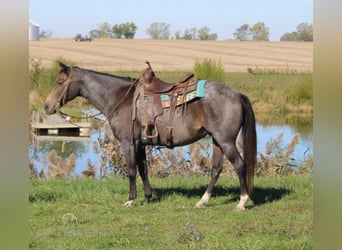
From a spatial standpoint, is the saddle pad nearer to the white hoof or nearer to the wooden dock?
the white hoof

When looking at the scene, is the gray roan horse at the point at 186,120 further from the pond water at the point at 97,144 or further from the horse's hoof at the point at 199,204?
the pond water at the point at 97,144

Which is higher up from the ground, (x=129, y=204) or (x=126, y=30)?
(x=126, y=30)

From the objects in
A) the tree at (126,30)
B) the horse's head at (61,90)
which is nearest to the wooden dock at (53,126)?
the tree at (126,30)

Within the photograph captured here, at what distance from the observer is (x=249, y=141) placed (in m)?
6.50

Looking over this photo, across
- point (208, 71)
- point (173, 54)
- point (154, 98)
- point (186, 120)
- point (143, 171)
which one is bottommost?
point (143, 171)

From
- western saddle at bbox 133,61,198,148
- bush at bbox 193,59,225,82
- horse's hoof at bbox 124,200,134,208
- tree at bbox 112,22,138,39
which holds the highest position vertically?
tree at bbox 112,22,138,39

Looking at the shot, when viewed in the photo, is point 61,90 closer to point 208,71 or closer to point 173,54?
point 208,71

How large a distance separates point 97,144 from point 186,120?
3341 millimetres

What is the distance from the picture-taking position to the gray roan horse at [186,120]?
6367 mm

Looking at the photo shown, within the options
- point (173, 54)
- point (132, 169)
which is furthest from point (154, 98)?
point (173, 54)

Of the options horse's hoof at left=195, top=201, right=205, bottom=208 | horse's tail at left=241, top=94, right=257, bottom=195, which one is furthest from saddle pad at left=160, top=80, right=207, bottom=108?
horse's hoof at left=195, top=201, right=205, bottom=208

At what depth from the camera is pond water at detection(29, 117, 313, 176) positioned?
9466 mm
